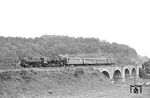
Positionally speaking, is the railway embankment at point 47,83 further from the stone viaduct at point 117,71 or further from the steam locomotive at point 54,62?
the stone viaduct at point 117,71

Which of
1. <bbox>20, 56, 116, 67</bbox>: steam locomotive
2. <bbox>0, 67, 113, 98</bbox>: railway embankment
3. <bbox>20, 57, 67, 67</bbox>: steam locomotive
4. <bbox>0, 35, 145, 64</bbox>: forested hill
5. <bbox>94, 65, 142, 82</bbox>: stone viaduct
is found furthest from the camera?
<bbox>0, 35, 145, 64</bbox>: forested hill

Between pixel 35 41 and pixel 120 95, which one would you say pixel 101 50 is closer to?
pixel 35 41

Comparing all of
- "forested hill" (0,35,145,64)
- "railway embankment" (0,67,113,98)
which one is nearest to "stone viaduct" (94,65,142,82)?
"railway embankment" (0,67,113,98)

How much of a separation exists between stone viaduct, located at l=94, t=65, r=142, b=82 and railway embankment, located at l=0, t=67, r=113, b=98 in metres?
8.84

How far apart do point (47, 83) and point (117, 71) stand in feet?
108

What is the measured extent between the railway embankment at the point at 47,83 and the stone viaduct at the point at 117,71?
8.84 metres

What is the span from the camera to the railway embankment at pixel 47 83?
2841 cm

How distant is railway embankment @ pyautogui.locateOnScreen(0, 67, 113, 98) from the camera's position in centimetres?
2841

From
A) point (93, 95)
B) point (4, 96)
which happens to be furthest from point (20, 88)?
point (93, 95)

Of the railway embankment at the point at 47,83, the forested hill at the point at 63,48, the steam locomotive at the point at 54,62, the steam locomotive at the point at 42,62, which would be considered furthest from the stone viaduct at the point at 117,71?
the forested hill at the point at 63,48

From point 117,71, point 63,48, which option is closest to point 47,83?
point 117,71

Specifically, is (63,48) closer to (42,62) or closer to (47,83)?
(42,62)

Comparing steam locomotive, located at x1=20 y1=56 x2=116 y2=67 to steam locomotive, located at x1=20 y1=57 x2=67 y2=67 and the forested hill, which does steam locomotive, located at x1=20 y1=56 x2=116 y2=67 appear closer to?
steam locomotive, located at x1=20 y1=57 x2=67 y2=67

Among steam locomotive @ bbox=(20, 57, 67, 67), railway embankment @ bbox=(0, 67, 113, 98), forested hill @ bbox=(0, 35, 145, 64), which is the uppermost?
forested hill @ bbox=(0, 35, 145, 64)
